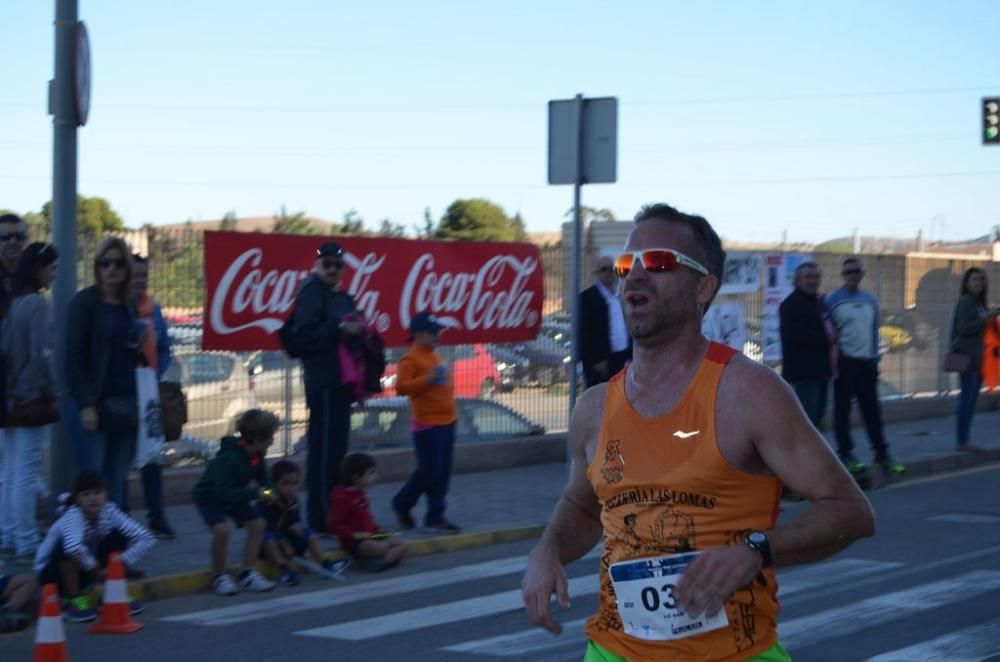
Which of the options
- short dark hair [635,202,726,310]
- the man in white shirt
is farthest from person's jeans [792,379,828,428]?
short dark hair [635,202,726,310]

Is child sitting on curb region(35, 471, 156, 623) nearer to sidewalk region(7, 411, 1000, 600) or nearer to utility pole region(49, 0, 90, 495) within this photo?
sidewalk region(7, 411, 1000, 600)

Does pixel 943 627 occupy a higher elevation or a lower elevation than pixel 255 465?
lower

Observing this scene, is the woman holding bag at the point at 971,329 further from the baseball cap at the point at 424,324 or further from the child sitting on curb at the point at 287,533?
the child sitting on curb at the point at 287,533

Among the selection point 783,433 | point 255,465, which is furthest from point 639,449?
point 255,465

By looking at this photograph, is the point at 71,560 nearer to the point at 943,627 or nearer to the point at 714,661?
the point at 943,627

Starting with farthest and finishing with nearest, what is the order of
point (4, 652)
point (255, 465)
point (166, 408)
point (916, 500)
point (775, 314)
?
point (775, 314), point (916, 500), point (166, 408), point (255, 465), point (4, 652)

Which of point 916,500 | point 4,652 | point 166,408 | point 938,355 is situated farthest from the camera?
point 938,355

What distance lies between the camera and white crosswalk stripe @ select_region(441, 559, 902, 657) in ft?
25.0

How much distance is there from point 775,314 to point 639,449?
599 inches

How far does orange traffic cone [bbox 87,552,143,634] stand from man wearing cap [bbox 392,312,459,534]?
336 centimetres

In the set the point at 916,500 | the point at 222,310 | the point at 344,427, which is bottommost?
the point at 916,500

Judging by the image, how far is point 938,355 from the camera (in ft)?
72.0

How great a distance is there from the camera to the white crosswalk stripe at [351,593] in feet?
28.3

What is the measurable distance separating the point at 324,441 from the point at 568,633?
11.0ft
